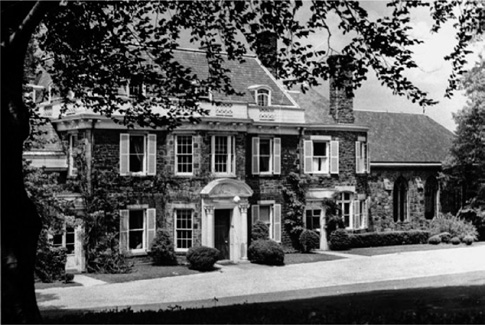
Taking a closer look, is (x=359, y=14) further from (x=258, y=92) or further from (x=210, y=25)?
(x=258, y=92)

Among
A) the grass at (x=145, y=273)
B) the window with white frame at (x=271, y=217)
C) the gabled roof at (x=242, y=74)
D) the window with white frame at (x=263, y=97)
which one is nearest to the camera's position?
the grass at (x=145, y=273)

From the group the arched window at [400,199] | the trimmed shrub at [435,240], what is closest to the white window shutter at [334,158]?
the arched window at [400,199]

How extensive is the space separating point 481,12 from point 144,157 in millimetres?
18964

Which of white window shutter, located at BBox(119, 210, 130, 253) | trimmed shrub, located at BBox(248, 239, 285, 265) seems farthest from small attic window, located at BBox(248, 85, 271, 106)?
white window shutter, located at BBox(119, 210, 130, 253)

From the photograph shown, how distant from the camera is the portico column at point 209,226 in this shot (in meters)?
31.5

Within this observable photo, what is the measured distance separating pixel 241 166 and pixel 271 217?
3631 mm

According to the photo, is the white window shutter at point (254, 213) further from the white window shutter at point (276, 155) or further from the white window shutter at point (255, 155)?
the white window shutter at point (276, 155)

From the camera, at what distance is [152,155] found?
Result: 31.1 m

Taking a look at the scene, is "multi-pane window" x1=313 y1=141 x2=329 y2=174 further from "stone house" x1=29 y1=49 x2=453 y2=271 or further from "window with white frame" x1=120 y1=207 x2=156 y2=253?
"window with white frame" x1=120 y1=207 x2=156 y2=253

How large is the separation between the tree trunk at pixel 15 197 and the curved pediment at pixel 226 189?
68.0 ft

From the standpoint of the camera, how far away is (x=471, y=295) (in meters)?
20.6

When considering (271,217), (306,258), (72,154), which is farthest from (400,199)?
(72,154)

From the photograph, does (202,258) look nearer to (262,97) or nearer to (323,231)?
(262,97)

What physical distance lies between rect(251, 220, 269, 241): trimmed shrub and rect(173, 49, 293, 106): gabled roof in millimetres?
6195
